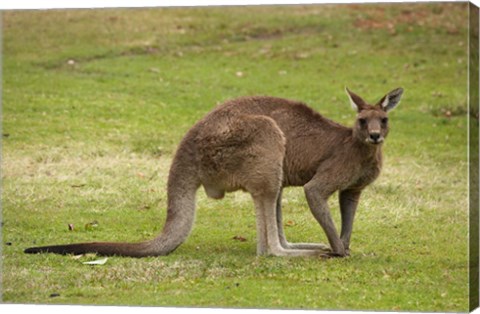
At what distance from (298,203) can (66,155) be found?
3.39m

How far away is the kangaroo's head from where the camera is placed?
8164mm

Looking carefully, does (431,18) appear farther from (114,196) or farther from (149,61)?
(114,196)

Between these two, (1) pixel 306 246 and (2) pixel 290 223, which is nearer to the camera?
(1) pixel 306 246

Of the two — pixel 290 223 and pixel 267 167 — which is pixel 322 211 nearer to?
pixel 267 167

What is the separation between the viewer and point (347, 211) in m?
8.77

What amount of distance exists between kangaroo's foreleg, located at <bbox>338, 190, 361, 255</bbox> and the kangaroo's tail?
1252 mm

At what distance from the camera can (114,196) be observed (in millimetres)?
11266

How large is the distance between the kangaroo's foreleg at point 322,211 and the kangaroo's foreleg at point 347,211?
190 mm

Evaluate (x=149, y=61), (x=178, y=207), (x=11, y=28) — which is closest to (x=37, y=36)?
(x=11, y=28)

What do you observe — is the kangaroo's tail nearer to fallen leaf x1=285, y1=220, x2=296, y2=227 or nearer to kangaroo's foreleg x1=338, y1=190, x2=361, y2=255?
kangaroo's foreleg x1=338, y1=190, x2=361, y2=255

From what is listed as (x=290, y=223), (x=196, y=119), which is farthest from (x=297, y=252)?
(x=196, y=119)

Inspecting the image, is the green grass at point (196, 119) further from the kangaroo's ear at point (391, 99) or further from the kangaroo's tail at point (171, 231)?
the kangaroo's ear at point (391, 99)

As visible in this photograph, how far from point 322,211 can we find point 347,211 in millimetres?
391

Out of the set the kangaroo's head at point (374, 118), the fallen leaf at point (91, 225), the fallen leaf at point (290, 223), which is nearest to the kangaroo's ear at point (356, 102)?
the kangaroo's head at point (374, 118)
